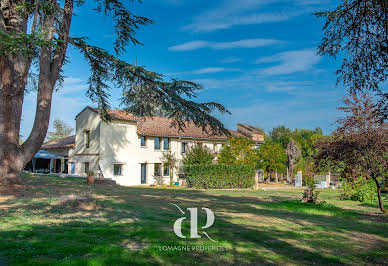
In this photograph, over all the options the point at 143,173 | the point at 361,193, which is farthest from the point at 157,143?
the point at 361,193

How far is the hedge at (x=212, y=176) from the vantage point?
95.9ft

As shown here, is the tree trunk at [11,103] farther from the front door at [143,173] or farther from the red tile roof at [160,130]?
the front door at [143,173]

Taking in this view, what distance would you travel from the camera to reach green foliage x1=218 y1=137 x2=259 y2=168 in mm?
35500

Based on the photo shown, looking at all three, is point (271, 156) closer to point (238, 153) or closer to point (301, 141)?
point (238, 153)

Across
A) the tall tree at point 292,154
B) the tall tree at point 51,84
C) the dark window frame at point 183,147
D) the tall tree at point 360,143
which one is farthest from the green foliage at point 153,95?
the tall tree at point 292,154

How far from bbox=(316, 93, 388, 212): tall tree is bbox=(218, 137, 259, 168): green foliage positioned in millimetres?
22143

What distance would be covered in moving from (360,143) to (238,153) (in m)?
23.9

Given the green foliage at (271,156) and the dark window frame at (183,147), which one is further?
the green foliage at (271,156)

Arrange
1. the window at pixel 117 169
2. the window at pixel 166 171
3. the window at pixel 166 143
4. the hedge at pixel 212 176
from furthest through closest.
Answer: the window at pixel 166 143, the window at pixel 166 171, the window at pixel 117 169, the hedge at pixel 212 176

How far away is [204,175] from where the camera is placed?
29.2 meters

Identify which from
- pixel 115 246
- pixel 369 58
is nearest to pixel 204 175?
pixel 369 58

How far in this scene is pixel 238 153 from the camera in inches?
1423

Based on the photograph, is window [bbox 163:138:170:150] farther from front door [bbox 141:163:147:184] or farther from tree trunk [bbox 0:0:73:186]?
tree trunk [bbox 0:0:73:186]

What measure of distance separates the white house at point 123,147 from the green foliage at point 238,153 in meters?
2.13
